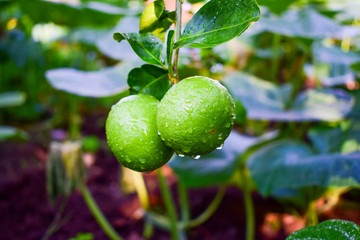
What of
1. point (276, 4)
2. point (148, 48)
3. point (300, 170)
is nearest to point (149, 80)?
point (148, 48)

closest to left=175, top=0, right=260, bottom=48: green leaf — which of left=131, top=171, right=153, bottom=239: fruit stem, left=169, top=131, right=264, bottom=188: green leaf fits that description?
left=169, top=131, right=264, bottom=188: green leaf

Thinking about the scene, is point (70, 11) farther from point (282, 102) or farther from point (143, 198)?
point (282, 102)

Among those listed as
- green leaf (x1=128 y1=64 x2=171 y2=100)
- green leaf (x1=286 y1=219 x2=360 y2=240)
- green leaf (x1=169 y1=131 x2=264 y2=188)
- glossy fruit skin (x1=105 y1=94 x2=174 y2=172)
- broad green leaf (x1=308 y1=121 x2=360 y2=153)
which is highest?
green leaf (x1=128 y1=64 x2=171 y2=100)

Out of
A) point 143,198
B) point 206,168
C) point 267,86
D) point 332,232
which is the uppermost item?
point 332,232

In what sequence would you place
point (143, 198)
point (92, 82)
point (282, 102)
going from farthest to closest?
point (282, 102)
point (143, 198)
point (92, 82)

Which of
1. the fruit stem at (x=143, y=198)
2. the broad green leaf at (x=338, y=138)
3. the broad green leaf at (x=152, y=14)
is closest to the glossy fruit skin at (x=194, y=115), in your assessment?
the broad green leaf at (x=152, y=14)

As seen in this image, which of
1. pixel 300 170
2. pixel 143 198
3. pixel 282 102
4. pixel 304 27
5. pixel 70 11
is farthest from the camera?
pixel 70 11

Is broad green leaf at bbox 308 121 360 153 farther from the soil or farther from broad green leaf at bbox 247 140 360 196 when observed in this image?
the soil
